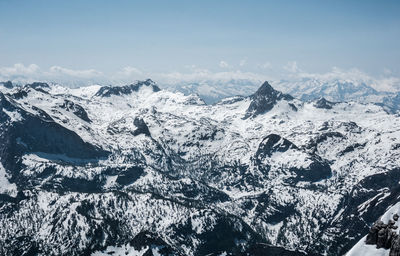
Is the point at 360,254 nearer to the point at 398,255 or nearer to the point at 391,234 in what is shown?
the point at 391,234

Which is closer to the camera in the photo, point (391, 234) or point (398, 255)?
point (398, 255)

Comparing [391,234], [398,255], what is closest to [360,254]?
[391,234]

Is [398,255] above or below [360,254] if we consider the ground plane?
above

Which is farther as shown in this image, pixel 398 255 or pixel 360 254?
pixel 360 254

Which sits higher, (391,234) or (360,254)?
(391,234)
